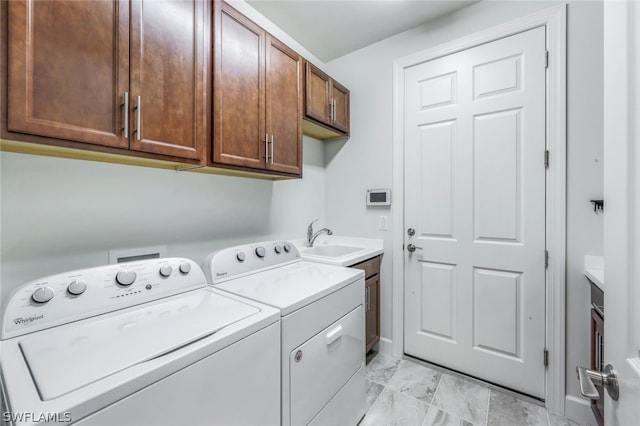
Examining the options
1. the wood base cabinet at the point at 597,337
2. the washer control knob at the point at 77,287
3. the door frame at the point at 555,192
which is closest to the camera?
the washer control knob at the point at 77,287

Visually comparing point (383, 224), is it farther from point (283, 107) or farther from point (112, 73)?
point (112, 73)

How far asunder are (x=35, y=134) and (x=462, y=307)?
7.99 ft

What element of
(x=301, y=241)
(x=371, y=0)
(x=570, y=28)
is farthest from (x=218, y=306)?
(x=570, y=28)

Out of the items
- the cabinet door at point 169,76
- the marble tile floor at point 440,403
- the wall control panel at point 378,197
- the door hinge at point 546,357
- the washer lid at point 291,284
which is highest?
the cabinet door at point 169,76

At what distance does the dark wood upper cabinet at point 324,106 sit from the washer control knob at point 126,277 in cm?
144

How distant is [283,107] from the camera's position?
5.58 feet

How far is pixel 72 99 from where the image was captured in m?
0.89

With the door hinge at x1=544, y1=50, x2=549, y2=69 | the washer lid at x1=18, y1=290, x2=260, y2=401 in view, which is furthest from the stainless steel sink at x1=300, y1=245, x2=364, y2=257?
the door hinge at x1=544, y1=50, x2=549, y2=69

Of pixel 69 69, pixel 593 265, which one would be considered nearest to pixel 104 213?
→ pixel 69 69

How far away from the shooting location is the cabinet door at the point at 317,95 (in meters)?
1.91

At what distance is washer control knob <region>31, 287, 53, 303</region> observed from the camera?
33.2 inches

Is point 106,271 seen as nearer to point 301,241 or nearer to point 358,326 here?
point 358,326

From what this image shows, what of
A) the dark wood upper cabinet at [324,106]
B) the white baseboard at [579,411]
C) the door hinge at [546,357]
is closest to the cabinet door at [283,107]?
the dark wood upper cabinet at [324,106]

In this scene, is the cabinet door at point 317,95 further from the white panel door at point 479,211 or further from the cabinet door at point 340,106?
the white panel door at point 479,211
